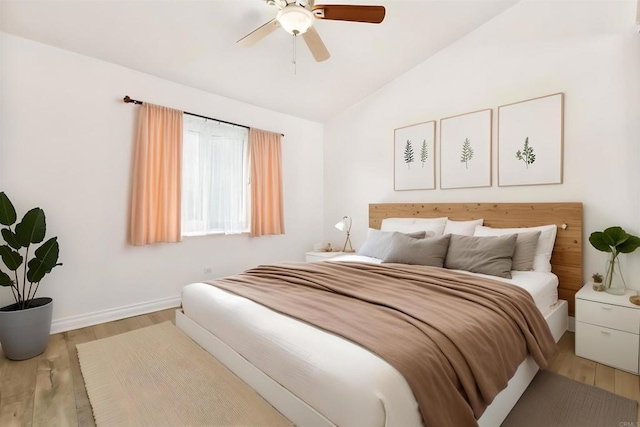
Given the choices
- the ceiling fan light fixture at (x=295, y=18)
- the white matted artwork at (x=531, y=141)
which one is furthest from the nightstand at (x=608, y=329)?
the ceiling fan light fixture at (x=295, y=18)

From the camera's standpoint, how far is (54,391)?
1.77 metres

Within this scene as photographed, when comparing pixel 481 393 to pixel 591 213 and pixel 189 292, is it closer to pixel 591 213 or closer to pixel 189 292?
pixel 189 292

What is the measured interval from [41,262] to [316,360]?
2.31 m

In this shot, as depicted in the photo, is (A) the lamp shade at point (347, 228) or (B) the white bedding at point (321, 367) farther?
(A) the lamp shade at point (347, 228)

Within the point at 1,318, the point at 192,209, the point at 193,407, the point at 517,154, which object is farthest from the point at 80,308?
the point at 517,154

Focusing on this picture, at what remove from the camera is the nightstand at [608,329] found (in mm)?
1979

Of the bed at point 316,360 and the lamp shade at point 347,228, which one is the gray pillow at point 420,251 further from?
the lamp shade at point 347,228

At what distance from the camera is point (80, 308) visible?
2.74 metres

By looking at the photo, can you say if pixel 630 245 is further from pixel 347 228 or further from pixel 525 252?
pixel 347 228

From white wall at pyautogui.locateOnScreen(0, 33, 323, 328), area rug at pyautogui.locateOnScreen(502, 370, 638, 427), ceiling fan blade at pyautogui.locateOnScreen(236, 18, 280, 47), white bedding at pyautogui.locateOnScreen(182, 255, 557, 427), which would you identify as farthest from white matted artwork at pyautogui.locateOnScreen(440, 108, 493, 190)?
white wall at pyautogui.locateOnScreen(0, 33, 323, 328)

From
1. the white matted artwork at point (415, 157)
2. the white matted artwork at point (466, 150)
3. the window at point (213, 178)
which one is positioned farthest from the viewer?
the white matted artwork at point (415, 157)

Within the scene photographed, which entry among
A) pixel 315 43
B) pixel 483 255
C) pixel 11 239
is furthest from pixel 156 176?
pixel 483 255

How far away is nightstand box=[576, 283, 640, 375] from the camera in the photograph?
198 cm

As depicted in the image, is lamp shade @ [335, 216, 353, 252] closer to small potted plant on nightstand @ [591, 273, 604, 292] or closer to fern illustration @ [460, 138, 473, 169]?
fern illustration @ [460, 138, 473, 169]
